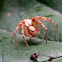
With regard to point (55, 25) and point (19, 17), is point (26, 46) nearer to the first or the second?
point (55, 25)

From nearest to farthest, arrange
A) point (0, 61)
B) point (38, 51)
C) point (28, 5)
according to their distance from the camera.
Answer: point (0, 61) < point (38, 51) < point (28, 5)

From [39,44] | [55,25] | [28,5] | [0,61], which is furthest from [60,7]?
[0,61]

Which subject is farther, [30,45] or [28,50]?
[30,45]

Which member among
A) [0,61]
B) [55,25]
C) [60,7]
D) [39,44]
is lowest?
[0,61]

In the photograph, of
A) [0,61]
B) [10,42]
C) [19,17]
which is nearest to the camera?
[0,61]

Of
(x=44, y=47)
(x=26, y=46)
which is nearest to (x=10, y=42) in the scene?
(x=26, y=46)

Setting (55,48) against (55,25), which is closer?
(55,48)

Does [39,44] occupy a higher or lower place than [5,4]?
lower

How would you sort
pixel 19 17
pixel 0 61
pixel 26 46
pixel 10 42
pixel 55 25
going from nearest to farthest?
1. pixel 0 61
2. pixel 26 46
3. pixel 10 42
4. pixel 55 25
5. pixel 19 17

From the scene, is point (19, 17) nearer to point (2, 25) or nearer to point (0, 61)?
point (2, 25)
